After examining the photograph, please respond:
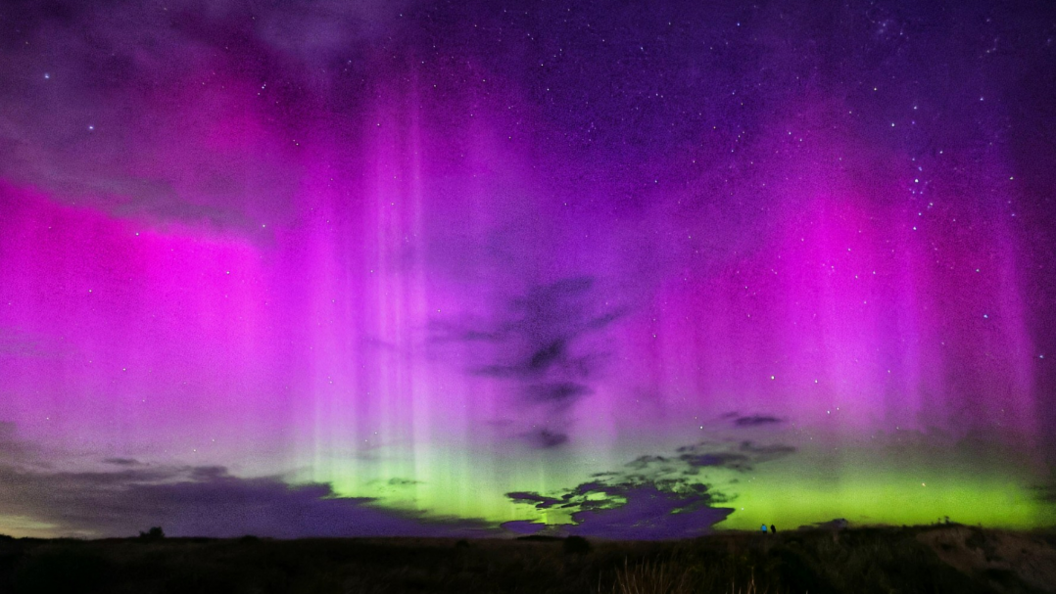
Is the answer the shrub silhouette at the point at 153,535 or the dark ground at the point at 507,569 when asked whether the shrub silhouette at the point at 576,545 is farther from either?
the shrub silhouette at the point at 153,535

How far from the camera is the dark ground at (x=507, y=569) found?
17.0 metres

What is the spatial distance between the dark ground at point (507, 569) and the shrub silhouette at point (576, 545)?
1.95 m

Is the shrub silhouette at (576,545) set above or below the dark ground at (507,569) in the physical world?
below

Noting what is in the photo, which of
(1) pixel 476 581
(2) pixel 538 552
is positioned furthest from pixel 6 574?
(2) pixel 538 552

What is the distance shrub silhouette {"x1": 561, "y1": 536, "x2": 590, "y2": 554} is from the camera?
2902 cm

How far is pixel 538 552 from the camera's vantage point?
2745 centimetres

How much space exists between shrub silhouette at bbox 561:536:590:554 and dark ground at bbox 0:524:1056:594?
1953 millimetres

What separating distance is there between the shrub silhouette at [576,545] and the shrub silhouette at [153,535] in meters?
22.1

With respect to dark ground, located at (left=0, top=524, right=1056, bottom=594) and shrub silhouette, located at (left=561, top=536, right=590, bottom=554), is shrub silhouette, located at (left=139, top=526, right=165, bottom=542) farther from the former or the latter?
shrub silhouette, located at (left=561, top=536, right=590, bottom=554)

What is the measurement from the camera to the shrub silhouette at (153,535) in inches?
1388

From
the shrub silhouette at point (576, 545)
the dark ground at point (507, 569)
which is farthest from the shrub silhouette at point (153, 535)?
the shrub silhouette at point (576, 545)

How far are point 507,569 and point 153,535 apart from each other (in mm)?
25521

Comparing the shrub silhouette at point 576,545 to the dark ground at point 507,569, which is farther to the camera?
the shrub silhouette at point 576,545

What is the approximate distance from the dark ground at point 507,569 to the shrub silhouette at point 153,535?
11316mm
